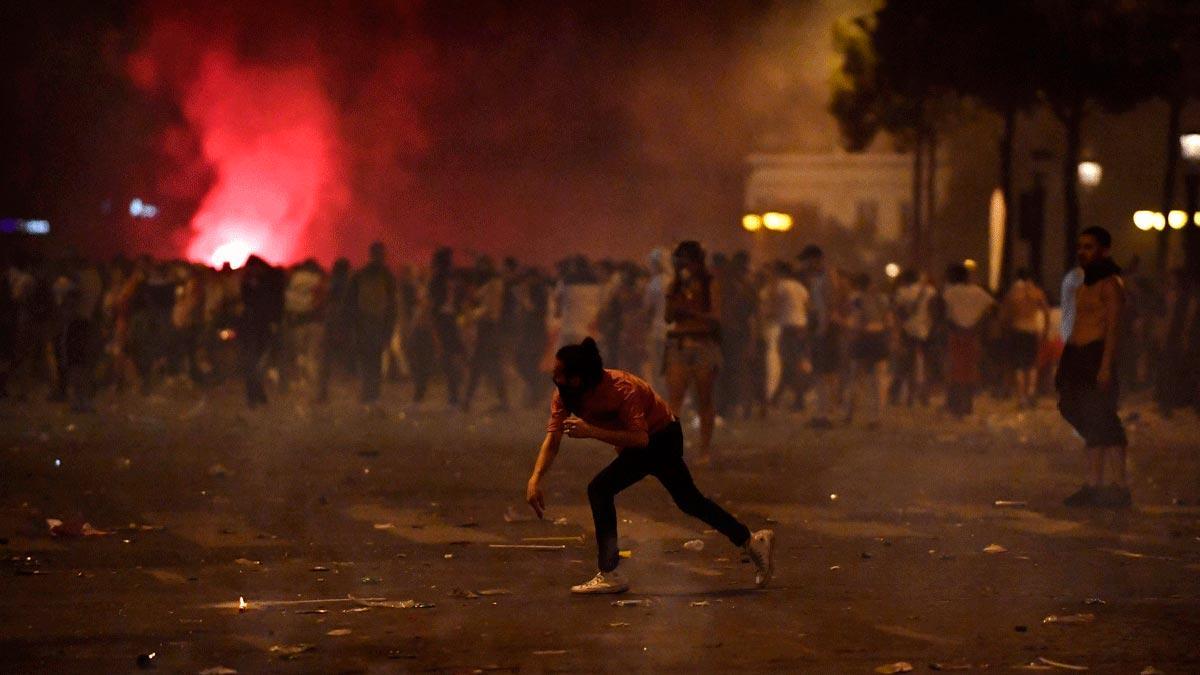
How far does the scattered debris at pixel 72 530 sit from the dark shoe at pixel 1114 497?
5714mm

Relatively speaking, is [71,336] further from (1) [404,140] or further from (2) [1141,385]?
(1) [404,140]

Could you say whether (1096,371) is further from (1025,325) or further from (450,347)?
(450,347)

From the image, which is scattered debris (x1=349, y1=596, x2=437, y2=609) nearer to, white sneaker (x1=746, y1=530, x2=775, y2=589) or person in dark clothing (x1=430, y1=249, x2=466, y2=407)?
white sneaker (x1=746, y1=530, x2=775, y2=589)

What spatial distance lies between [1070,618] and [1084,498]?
4.34 m

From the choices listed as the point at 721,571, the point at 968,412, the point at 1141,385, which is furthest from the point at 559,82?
the point at 721,571

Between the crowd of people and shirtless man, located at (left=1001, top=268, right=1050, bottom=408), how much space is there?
0.07 feet

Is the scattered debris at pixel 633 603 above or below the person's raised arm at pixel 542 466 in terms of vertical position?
below

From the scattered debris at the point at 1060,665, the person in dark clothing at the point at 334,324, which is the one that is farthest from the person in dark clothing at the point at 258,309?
the scattered debris at the point at 1060,665

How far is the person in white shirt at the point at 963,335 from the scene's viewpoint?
20.4 m

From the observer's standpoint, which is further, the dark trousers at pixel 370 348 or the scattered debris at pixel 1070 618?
the dark trousers at pixel 370 348

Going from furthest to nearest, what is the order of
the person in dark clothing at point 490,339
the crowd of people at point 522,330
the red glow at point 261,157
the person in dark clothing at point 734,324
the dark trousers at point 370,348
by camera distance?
the red glow at point 261,157 → the dark trousers at point 370,348 → the person in dark clothing at point 490,339 → the crowd of people at point 522,330 → the person in dark clothing at point 734,324

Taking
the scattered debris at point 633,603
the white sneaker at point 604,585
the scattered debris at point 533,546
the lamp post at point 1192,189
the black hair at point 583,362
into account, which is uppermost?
the lamp post at point 1192,189

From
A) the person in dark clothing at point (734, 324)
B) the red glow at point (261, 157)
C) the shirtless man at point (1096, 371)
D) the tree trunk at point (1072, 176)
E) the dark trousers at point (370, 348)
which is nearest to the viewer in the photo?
the shirtless man at point (1096, 371)

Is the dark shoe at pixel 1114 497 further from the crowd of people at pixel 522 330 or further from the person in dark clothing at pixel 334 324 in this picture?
the person in dark clothing at pixel 334 324
